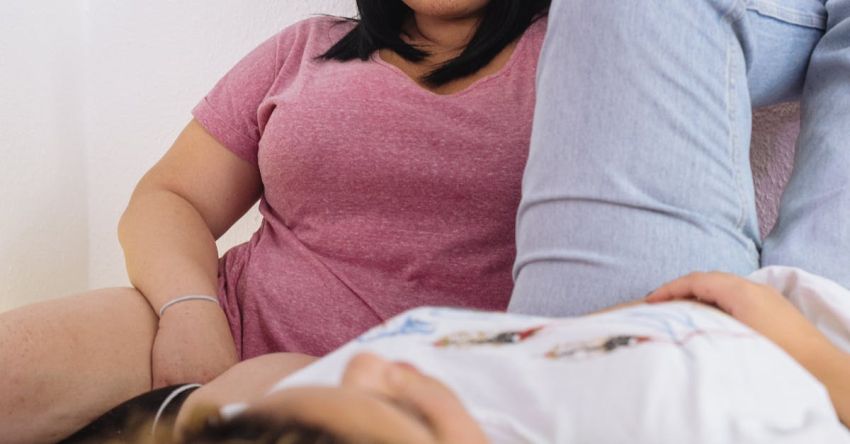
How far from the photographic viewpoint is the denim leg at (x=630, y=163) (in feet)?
2.25

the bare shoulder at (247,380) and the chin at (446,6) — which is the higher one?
the chin at (446,6)

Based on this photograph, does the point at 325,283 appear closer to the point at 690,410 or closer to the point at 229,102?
the point at 229,102

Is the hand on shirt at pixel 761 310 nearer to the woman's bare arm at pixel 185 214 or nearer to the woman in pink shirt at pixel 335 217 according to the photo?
the woman in pink shirt at pixel 335 217

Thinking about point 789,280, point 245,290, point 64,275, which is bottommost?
point 64,275

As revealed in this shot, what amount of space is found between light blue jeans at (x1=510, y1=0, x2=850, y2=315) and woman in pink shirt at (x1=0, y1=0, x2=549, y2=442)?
0.71 feet

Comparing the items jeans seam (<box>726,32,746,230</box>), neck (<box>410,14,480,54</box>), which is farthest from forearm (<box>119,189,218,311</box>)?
jeans seam (<box>726,32,746,230</box>)

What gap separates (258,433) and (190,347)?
55cm

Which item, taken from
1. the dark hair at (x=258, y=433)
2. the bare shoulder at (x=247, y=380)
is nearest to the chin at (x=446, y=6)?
the bare shoulder at (x=247, y=380)

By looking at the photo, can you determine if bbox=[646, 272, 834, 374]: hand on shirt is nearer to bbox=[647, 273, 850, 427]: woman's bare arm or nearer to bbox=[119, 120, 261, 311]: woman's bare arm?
bbox=[647, 273, 850, 427]: woman's bare arm

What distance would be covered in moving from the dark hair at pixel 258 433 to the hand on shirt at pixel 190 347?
1.62 ft

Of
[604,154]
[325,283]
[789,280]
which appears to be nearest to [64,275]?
[325,283]

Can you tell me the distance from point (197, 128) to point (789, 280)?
78 cm

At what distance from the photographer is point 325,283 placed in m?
1.01

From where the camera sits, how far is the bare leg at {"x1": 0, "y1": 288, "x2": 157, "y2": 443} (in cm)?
83
